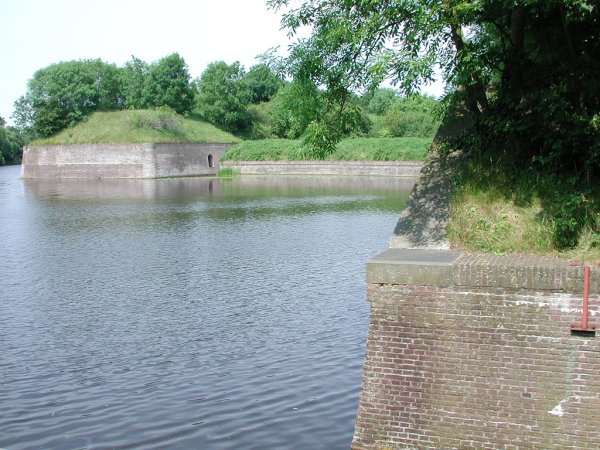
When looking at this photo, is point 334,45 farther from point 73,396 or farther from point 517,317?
point 73,396

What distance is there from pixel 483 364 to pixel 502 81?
13.8ft

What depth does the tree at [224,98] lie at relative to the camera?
7494 centimetres

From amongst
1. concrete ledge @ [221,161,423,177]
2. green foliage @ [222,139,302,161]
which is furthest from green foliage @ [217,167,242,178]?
green foliage @ [222,139,302,161]

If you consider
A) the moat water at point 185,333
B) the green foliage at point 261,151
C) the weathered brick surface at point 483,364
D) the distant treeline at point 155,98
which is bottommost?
the moat water at point 185,333

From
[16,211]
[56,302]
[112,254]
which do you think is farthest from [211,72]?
[56,302]

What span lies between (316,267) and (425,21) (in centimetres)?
1160

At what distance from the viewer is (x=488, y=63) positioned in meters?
9.20

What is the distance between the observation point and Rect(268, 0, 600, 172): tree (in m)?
8.48

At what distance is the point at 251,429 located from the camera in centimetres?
920

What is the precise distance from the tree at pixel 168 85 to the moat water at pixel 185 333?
146 ft

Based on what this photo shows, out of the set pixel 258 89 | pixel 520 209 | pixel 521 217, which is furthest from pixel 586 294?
pixel 258 89

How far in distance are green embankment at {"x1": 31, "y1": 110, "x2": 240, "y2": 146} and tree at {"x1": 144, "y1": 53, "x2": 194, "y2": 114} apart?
90.2 inches

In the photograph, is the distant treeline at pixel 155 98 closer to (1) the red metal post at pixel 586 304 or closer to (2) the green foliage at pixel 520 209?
(2) the green foliage at pixel 520 209

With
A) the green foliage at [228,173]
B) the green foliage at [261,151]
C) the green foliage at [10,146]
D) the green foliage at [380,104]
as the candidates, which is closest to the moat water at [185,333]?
the green foliage at [228,173]
